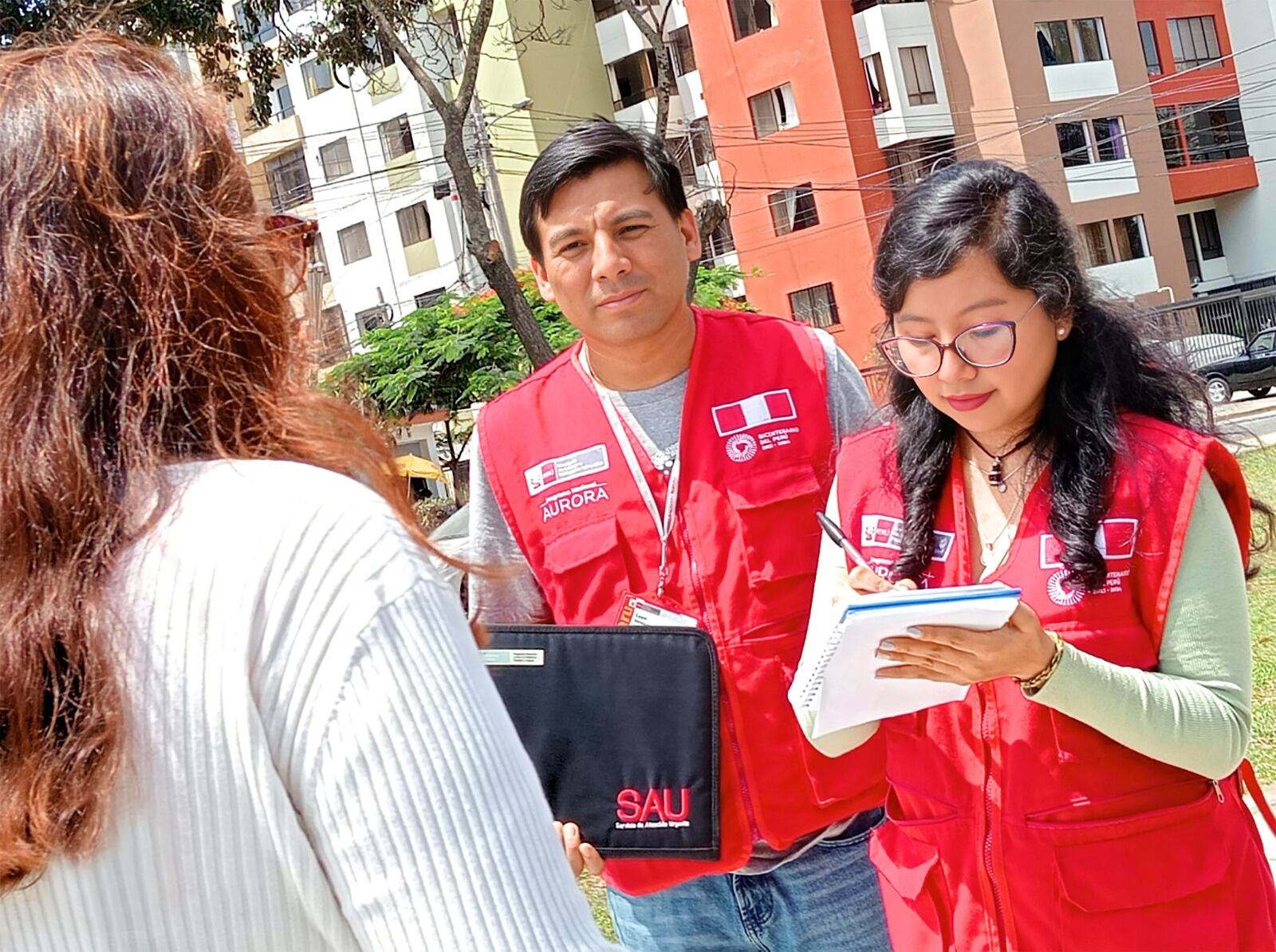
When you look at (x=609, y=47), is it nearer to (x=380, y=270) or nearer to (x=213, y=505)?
(x=380, y=270)

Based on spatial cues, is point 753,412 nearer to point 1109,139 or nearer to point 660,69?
point 660,69

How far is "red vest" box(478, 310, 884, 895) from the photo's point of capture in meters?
2.47

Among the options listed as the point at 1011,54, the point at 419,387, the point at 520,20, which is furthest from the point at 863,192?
the point at 419,387

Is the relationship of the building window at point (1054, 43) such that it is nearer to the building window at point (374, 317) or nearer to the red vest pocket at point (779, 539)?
the building window at point (374, 317)

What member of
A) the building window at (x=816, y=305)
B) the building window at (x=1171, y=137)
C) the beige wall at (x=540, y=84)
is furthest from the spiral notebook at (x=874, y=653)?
the building window at (x=1171, y=137)

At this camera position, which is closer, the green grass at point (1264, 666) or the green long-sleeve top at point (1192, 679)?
the green long-sleeve top at point (1192, 679)

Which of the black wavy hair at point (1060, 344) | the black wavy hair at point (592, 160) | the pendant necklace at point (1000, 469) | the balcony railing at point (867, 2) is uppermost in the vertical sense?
the balcony railing at point (867, 2)

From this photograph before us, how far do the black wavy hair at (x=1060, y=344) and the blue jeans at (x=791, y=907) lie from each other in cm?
64

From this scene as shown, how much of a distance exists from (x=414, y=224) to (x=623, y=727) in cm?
3005

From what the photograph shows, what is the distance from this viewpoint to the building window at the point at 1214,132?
105 ft

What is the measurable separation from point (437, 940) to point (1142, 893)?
4.13ft

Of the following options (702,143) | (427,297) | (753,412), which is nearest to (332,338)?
(753,412)

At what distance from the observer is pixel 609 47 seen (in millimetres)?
30875

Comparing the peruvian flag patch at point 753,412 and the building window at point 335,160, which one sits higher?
the building window at point 335,160
